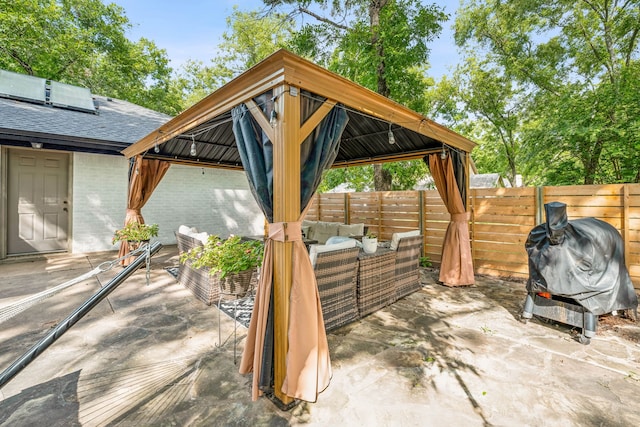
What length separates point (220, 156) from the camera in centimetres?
614

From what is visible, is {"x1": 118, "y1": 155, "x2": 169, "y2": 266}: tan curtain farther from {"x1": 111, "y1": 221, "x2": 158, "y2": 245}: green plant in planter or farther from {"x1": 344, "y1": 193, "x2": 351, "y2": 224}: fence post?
{"x1": 344, "y1": 193, "x2": 351, "y2": 224}: fence post

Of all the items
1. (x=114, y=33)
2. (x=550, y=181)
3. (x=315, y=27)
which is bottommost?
(x=550, y=181)

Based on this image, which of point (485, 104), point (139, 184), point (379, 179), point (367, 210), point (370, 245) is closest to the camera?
point (370, 245)

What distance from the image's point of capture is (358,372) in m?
2.15

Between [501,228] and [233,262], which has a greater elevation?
[501,228]

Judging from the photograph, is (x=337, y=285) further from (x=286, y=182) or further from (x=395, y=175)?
(x=395, y=175)

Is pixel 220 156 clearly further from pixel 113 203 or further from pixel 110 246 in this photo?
pixel 110 246

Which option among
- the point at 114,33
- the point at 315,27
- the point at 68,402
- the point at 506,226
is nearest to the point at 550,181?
the point at 506,226

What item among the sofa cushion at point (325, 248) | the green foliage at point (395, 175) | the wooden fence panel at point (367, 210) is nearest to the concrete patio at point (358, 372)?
the sofa cushion at point (325, 248)

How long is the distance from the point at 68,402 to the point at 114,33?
15.7 metres

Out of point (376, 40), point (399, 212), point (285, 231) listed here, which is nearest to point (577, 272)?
point (285, 231)

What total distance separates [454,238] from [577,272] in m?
1.75

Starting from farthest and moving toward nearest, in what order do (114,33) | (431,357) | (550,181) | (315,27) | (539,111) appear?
(114,33)
(539,111)
(550,181)
(315,27)
(431,357)

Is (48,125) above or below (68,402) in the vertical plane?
above
